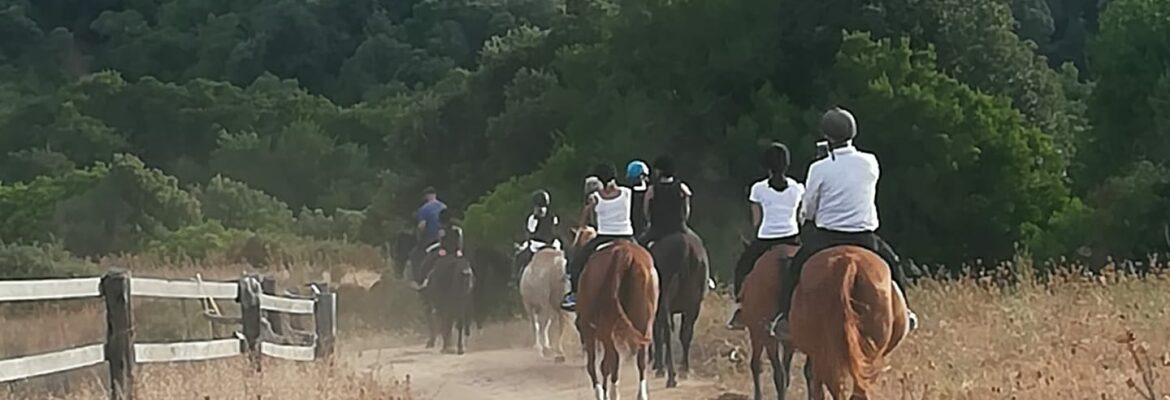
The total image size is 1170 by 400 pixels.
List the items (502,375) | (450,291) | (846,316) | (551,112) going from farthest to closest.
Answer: (551,112)
(450,291)
(502,375)
(846,316)

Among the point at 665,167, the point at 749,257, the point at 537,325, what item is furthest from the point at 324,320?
the point at 749,257

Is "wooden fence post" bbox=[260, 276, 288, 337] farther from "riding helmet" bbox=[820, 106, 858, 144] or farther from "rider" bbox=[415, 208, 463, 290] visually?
"riding helmet" bbox=[820, 106, 858, 144]

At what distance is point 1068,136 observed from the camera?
110ft

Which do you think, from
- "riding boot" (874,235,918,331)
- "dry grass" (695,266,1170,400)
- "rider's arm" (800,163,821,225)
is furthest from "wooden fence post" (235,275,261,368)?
"riding boot" (874,235,918,331)

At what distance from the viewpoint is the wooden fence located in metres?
10.3

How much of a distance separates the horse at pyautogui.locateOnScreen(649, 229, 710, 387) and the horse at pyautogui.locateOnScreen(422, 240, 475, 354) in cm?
714

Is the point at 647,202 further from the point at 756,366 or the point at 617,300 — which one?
the point at 756,366

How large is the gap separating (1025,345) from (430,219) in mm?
12372

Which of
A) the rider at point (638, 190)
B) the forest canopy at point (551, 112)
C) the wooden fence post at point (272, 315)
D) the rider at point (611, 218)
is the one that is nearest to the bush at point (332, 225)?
the forest canopy at point (551, 112)

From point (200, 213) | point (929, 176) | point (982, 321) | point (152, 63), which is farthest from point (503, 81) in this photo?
point (982, 321)

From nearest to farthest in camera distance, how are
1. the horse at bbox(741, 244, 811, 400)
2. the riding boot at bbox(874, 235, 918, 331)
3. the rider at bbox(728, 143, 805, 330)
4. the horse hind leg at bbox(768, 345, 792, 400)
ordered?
the riding boot at bbox(874, 235, 918, 331) < the horse at bbox(741, 244, 811, 400) < the horse hind leg at bbox(768, 345, 792, 400) < the rider at bbox(728, 143, 805, 330)

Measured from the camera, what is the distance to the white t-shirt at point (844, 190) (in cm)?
1020

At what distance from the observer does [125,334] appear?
37.7 feet

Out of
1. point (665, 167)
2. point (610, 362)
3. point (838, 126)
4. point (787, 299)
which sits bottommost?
point (610, 362)
